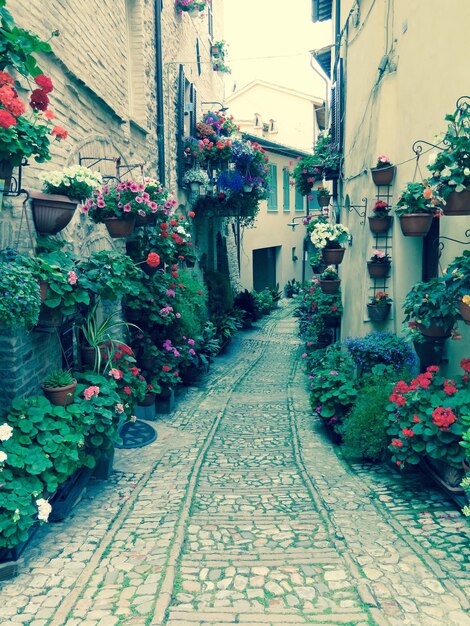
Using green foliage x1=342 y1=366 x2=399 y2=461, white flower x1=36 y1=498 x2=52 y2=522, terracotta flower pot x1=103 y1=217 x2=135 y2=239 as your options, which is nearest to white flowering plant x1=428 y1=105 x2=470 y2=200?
green foliage x1=342 y1=366 x2=399 y2=461

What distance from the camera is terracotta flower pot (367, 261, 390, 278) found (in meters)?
7.24

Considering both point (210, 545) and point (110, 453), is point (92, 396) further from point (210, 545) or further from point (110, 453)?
point (210, 545)

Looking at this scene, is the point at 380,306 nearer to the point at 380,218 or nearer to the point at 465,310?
the point at 380,218

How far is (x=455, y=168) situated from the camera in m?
4.11

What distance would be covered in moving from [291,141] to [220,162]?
14.7m

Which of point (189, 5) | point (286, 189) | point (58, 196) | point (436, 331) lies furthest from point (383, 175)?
→ point (286, 189)

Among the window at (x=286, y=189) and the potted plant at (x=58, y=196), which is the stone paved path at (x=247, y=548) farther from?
the window at (x=286, y=189)

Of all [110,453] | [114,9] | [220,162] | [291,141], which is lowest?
[110,453]

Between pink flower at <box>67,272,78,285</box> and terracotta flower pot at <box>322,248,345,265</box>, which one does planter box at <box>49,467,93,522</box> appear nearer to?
pink flower at <box>67,272,78,285</box>

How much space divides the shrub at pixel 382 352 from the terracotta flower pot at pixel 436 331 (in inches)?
54.6

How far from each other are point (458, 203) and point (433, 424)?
178cm

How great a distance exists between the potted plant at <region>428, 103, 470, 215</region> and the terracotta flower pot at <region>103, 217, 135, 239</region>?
3151 millimetres

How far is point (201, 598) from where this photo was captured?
3381mm

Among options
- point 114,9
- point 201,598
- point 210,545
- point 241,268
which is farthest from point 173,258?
point 241,268
